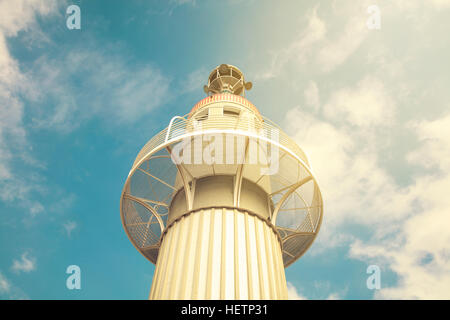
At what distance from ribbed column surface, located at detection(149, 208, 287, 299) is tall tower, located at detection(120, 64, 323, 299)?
36mm

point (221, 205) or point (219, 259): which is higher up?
point (221, 205)

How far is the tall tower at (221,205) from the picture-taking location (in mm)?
12094

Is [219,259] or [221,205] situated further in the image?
[221,205]

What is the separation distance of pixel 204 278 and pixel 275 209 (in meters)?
5.26

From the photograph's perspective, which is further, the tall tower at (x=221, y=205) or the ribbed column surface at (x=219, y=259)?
the tall tower at (x=221, y=205)

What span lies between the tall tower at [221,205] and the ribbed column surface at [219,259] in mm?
36

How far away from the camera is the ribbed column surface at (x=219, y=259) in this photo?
11.5 meters

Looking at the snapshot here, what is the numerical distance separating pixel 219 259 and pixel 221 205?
2581 millimetres

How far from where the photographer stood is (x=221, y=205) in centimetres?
1420

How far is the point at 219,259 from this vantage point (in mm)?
12227

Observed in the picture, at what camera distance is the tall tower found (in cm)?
1209
